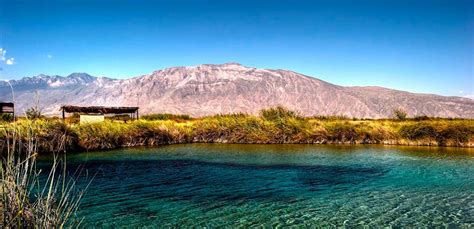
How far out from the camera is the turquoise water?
9070mm

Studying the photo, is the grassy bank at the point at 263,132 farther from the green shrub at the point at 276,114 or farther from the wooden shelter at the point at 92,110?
the wooden shelter at the point at 92,110

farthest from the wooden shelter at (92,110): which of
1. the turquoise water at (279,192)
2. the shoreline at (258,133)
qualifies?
the turquoise water at (279,192)

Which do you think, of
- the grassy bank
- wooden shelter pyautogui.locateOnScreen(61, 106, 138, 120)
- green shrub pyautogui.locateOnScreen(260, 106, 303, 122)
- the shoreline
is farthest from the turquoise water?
wooden shelter pyautogui.locateOnScreen(61, 106, 138, 120)

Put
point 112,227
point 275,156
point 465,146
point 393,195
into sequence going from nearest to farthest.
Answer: point 112,227, point 393,195, point 275,156, point 465,146

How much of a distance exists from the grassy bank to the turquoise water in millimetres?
6656

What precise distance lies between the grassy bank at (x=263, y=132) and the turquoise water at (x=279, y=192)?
262 inches

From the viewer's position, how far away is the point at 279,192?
39.2 ft

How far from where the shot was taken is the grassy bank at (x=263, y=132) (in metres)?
26.4

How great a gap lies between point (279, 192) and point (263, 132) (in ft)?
64.1

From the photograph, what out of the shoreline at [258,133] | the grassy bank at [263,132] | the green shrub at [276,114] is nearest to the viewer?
the shoreline at [258,133]

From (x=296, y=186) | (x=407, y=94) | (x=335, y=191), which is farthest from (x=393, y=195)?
(x=407, y=94)

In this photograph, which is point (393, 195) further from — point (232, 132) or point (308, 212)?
point (232, 132)

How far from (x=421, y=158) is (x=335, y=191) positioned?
10350mm

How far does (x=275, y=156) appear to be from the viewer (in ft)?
70.9
